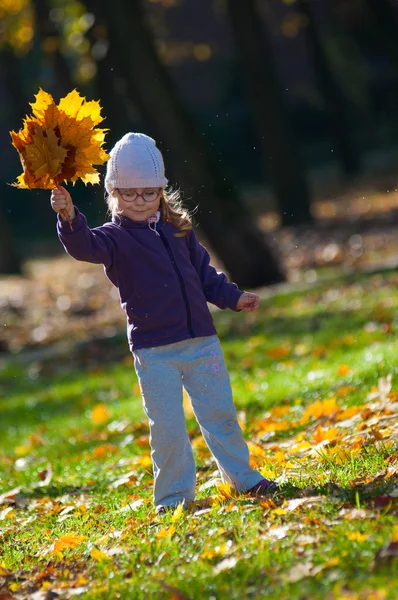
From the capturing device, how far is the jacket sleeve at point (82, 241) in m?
4.77

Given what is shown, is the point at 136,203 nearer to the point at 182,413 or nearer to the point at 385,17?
the point at 182,413

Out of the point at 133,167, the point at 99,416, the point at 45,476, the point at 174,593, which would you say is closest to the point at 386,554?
the point at 174,593

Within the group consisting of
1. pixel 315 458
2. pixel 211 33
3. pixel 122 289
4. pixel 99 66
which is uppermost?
pixel 211 33

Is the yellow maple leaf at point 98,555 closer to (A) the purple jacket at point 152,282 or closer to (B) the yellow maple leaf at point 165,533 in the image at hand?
(B) the yellow maple leaf at point 165,533

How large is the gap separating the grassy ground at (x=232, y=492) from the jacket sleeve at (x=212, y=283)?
3.05ft

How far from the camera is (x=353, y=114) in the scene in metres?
40.9

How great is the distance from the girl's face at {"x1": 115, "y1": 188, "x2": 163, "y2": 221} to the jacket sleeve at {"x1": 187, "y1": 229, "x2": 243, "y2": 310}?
272 millimetres

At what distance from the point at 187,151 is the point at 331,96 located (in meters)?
16.0

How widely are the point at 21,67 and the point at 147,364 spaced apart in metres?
42.1

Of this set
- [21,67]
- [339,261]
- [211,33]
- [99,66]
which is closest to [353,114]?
[211,33]

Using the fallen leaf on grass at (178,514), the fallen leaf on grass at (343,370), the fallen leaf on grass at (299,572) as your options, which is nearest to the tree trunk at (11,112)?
the fallen leaf on grass at (343,370)

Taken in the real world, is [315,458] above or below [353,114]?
below

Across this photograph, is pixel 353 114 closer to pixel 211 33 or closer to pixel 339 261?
pixel 211 33

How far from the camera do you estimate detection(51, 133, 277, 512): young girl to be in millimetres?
5012
